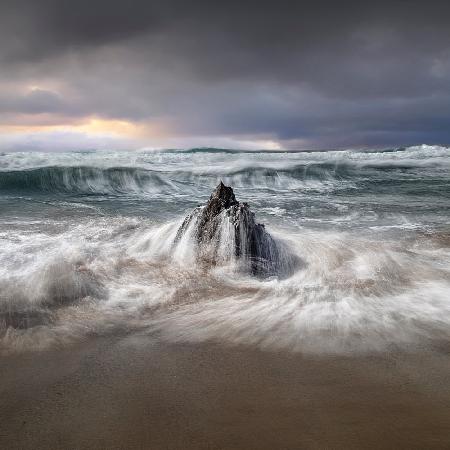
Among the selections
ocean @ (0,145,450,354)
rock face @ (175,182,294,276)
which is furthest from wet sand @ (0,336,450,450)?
rock face @ (175,182,294,276)

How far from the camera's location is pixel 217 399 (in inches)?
90.7

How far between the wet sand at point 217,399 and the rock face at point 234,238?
6.32ft

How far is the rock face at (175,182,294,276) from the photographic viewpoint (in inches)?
188

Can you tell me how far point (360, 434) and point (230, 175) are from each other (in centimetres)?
1740

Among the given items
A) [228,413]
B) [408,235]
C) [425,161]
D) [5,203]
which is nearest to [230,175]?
[5,203]

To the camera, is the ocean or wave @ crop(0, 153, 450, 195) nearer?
the ocean

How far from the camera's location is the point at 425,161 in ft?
88.6

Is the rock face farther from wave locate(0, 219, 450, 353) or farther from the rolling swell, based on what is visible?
the rolling swell

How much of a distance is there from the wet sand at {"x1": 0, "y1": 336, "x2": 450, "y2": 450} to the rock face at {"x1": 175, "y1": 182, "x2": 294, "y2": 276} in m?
1.93

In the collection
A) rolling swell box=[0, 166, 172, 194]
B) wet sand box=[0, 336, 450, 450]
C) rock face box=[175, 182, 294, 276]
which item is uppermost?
rolling swell box=[0, 166, 172, 194]

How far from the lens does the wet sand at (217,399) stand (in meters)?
2.00

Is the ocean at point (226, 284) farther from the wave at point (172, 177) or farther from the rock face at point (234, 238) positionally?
the wave at point (172, 177)

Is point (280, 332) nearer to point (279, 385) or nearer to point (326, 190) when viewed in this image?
point (279, 385)

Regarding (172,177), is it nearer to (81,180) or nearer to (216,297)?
(81,180)
